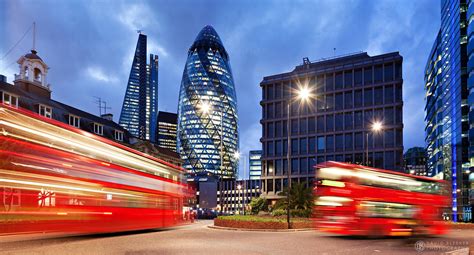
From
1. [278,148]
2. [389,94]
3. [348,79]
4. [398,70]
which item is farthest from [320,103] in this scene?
[398,70]

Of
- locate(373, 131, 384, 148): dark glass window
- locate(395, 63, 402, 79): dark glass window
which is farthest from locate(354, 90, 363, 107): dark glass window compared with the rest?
locate(395, 63, 402, 79): dark glass window

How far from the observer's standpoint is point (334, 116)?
96750mm

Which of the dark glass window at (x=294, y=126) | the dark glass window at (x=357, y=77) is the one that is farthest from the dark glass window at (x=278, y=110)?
the dark glass window at (x=357, y=77)

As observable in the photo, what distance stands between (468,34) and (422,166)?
119681mm

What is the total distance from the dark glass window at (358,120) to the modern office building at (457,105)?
16.3 metres

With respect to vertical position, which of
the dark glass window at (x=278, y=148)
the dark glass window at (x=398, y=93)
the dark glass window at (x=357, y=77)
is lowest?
the dark glass window at (x=278, y=148)

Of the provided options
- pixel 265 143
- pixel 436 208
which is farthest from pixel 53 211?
pixel 265 143

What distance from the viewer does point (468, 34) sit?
72.2 meters

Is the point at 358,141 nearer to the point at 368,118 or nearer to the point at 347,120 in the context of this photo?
the point at 368,118

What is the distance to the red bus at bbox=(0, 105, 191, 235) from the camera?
47.9ft

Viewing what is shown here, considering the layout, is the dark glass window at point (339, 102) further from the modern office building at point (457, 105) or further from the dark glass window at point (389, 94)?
the modern office building at point (457, 105)

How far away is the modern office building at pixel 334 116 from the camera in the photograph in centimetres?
8962

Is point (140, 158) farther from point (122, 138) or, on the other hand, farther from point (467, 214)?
point (467, 214)

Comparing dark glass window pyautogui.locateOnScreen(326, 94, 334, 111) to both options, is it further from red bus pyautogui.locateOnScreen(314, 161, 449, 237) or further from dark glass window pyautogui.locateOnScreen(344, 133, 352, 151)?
red bus pyautogui.locateOnScreen(314, 161, 449, 237)
